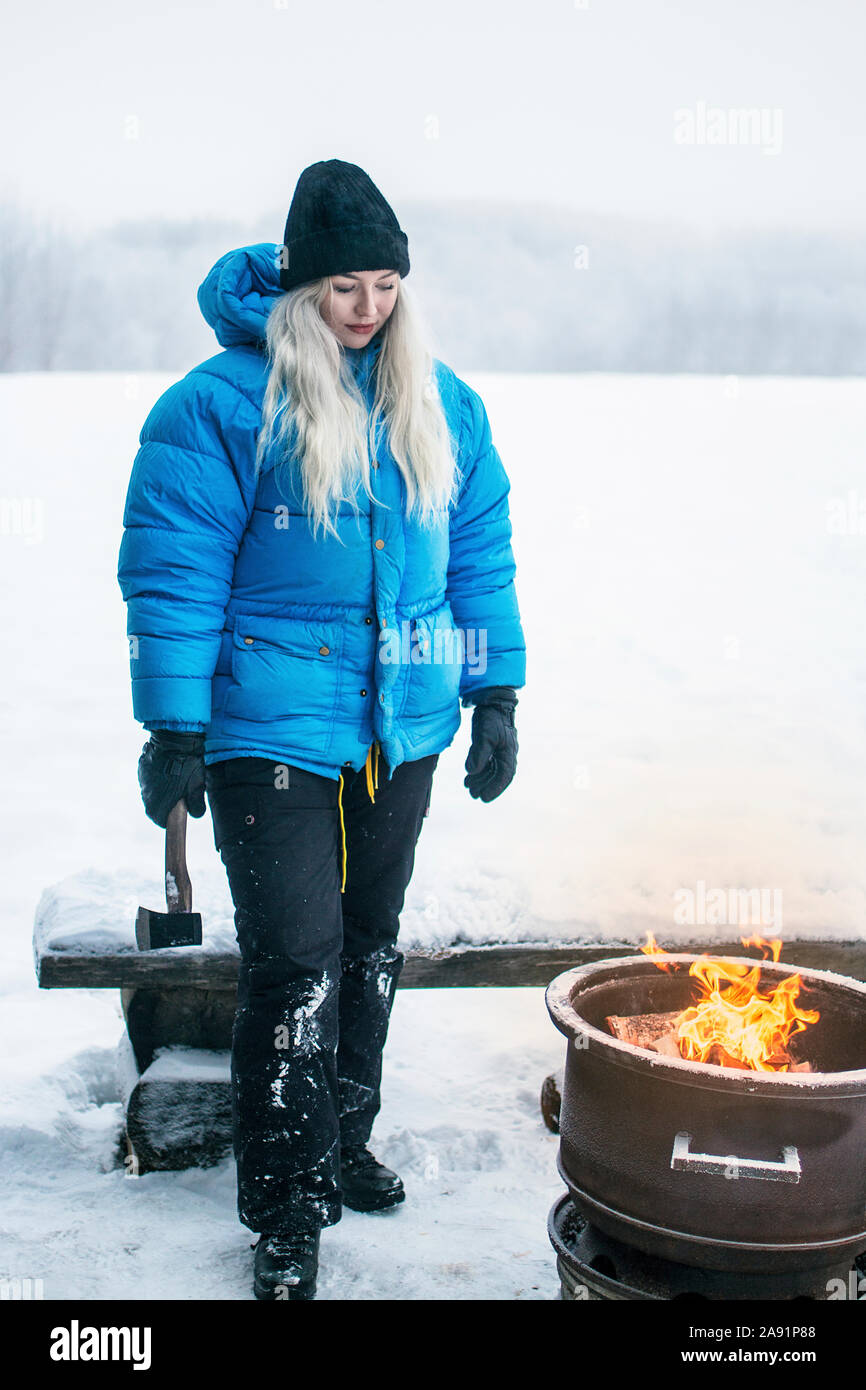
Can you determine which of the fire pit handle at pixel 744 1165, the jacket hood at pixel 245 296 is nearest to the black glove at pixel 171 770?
the jacket hood at pixel 245 296

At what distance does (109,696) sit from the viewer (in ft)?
27.1

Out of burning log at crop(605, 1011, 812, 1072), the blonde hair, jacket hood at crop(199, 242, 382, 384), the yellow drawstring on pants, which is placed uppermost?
jacket hood at crop(199, 242, 382, 384)

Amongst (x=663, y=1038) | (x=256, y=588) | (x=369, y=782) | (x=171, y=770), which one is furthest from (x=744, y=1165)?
(x=256, y=588)

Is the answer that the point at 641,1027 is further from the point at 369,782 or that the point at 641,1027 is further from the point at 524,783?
the point at 524,783

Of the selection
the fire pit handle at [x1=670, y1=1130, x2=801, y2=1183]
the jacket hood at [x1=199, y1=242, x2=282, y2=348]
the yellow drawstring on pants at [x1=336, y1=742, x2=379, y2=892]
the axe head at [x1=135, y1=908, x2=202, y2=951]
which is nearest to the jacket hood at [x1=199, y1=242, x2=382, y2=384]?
the jacket hood at [x1=199, y1=242, x2=282, y2=348]

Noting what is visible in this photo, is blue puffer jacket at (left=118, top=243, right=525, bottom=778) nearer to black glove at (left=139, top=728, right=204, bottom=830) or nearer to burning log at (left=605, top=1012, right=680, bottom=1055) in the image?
black glove at (left=139, top=728, right=204, bottom=830)

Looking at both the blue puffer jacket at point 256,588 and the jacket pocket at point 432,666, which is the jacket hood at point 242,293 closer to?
the blue puffer jacket at point 256,588

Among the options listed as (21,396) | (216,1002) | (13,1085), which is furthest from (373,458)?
(21,396)

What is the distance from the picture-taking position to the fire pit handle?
2158mm

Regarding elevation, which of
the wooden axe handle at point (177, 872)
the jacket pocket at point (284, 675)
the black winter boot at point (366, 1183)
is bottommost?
the black winter boot at point (366, 1183)

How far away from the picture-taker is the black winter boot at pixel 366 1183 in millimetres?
3078

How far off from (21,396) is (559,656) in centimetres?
709

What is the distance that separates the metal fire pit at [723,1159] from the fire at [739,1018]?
0.62ft

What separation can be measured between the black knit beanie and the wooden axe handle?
1.24 meters
